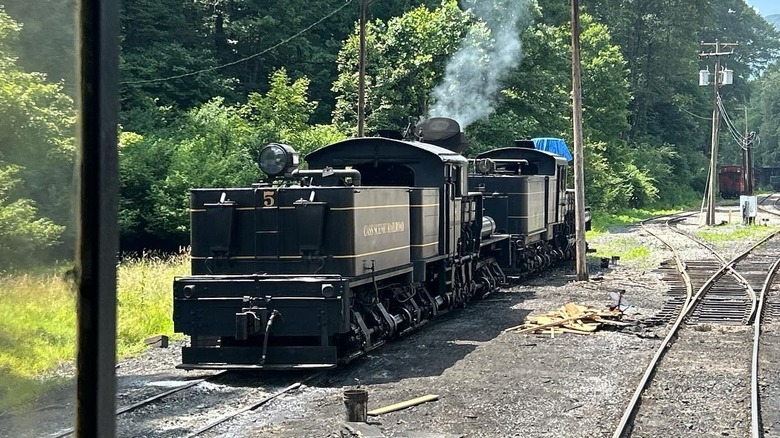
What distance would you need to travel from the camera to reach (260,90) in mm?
41156

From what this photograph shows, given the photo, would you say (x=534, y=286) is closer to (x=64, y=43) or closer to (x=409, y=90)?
(x=409, y=90)

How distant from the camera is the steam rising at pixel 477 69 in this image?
97.8 feet

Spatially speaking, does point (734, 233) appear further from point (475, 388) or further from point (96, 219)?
point (96, 219)

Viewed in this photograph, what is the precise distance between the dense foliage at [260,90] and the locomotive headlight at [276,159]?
955 cm

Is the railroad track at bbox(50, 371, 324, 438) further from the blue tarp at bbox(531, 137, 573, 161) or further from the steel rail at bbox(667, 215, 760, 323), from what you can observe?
the blue tarp at bbox(531, 137, 573, 161)

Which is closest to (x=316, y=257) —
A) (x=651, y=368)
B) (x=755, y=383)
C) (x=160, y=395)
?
(x=160, y=395)

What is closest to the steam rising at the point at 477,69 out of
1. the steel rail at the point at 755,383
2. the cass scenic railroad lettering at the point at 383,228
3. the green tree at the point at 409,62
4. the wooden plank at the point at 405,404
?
the green tree at the point at 409,62

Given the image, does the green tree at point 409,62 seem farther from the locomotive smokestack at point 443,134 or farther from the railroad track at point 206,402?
the railroad track at point 206,402

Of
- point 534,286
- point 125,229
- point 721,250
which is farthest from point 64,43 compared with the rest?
point 721,250

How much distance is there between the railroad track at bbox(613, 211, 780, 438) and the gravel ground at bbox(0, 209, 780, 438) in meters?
0.04

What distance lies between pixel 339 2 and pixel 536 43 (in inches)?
466

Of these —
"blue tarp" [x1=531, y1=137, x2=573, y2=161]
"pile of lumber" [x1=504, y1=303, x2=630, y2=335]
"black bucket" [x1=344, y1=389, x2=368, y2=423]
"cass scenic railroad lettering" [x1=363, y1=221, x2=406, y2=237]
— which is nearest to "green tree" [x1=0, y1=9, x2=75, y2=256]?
"black bucket" [x1=344, y1=389, x2=368, y2=423]

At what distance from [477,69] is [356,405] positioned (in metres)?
25.1

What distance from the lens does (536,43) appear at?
3591cm
